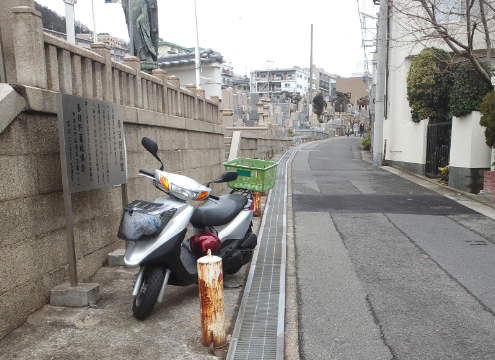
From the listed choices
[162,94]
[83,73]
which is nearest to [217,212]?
[83,73]

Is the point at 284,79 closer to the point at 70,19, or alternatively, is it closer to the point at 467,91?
the point at 467,91

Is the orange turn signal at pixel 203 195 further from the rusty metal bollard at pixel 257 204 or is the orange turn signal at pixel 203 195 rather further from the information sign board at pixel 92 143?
the rusty metal bollard at pixel 257 204

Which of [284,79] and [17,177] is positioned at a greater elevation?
[284,79]

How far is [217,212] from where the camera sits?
4719 mm

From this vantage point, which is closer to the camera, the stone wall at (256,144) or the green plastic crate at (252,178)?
the green plastic crate at (252,178)

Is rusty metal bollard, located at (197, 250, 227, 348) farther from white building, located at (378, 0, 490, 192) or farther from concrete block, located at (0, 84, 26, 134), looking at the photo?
white building, located at (378, 0, 490, 192)

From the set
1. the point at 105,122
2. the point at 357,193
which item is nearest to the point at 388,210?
the point at 357,193

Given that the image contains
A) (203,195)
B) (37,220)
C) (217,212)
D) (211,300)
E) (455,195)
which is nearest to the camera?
(211,300)

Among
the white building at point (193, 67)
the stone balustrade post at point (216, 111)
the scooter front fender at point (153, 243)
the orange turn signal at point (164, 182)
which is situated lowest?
the scooter front fender at point (153, 243)

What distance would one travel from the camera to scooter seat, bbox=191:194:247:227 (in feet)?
15.0

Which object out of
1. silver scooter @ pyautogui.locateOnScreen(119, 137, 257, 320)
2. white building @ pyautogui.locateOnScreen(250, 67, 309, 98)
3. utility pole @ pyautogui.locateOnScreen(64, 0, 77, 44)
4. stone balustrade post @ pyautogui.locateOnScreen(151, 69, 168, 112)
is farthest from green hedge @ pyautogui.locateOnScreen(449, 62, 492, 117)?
white building @ pyautogui.locateOnScreen(250, 67, 309, 98)

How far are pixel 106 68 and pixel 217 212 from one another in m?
2.66

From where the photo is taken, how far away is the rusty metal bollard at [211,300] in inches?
133

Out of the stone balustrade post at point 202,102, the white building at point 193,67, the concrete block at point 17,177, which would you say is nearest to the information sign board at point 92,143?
the concrete block at point 17,177
